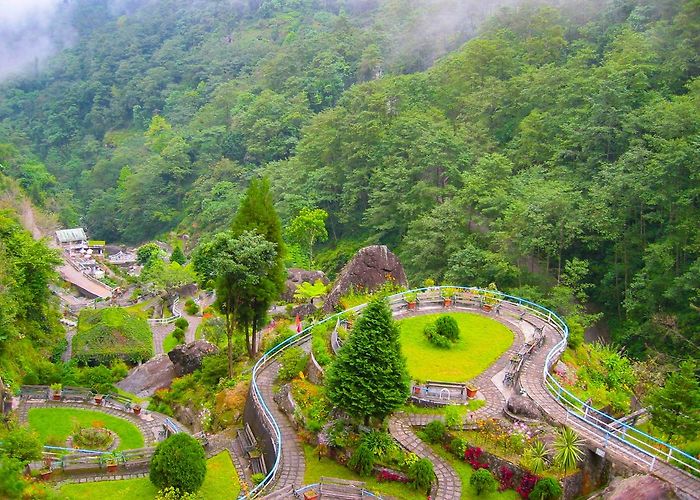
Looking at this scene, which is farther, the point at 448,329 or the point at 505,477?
the point at 448,329

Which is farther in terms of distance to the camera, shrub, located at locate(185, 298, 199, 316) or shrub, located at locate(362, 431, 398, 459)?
shrub, located at locate(185, 298, 199, 316)

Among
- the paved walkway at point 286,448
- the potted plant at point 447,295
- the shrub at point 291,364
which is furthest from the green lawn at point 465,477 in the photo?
the potted plant at point 447,295

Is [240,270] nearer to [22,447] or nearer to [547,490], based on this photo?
[22,447]

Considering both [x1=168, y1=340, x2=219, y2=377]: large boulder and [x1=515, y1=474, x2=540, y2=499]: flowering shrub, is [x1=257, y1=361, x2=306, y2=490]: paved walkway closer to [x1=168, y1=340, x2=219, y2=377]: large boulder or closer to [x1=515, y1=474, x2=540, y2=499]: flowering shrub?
[x1=515, y1=474, x2=540, y2=499]: flowering shrub

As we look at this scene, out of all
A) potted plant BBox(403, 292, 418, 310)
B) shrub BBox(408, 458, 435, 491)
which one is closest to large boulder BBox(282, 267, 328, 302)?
potted plant BBox(403, 292, 418, 310)

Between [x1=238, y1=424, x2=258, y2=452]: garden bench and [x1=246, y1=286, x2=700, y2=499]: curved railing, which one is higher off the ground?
[x1=246, y1=286, x2=700, y2=499]: curved railing

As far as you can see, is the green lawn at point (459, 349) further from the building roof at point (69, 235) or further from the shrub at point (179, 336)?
the building roof at point (69, 235)

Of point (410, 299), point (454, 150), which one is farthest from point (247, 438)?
point (454, 150)
